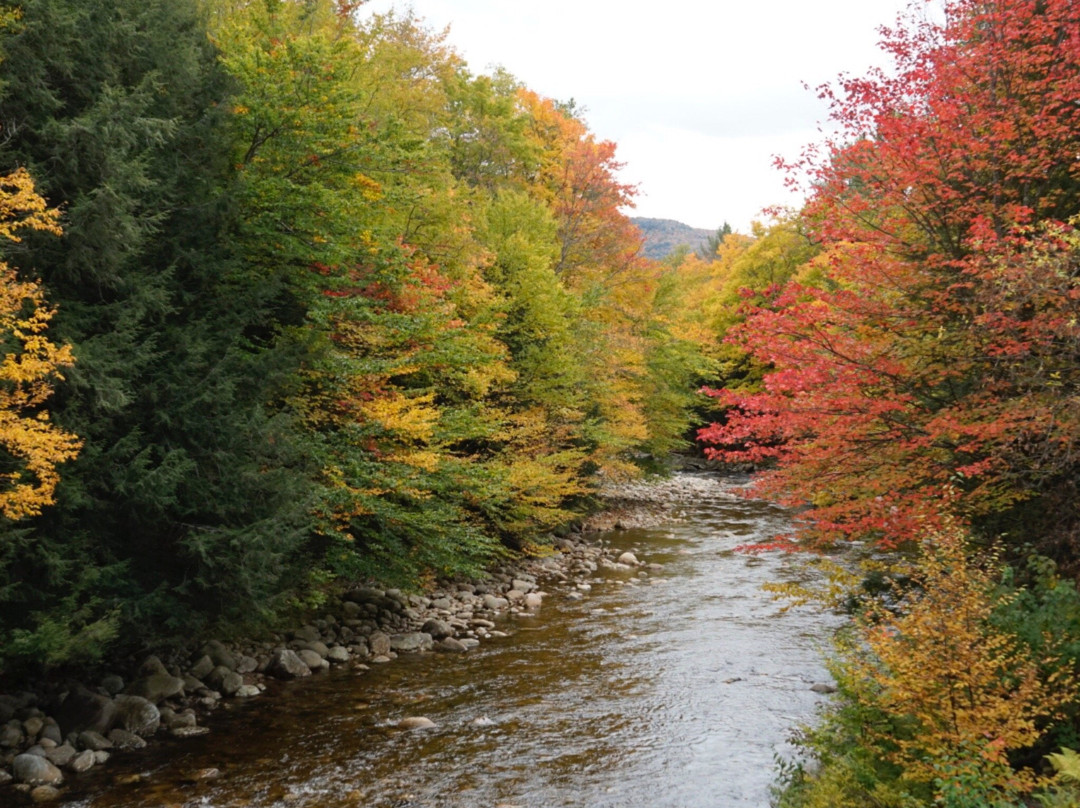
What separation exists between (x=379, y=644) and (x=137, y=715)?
14.4 feet

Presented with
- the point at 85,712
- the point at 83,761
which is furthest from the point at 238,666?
the point at 83,761

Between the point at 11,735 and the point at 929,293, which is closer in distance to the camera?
the point at 11,735

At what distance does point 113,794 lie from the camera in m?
7.95

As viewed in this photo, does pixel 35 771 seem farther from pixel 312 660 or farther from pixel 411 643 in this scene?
pixel 411 643

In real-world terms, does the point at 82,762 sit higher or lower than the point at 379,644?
higher

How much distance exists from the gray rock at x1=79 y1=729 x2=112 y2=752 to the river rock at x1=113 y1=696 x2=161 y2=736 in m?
0.35

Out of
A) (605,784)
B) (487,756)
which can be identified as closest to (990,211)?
(605,784)

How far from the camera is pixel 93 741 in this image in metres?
8.96

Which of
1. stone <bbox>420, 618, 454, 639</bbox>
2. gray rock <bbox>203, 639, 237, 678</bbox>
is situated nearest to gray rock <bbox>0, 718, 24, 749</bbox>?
gray rock <bbox>203, 639, 237, 678</bbox>

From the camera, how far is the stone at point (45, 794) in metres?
7.74

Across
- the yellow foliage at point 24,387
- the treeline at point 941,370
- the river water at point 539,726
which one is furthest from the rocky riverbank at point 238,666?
the treeline at point 941,370

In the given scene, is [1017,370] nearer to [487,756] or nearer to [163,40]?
[487,756]

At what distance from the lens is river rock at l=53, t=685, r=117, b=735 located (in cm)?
929

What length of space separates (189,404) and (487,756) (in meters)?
5.91
